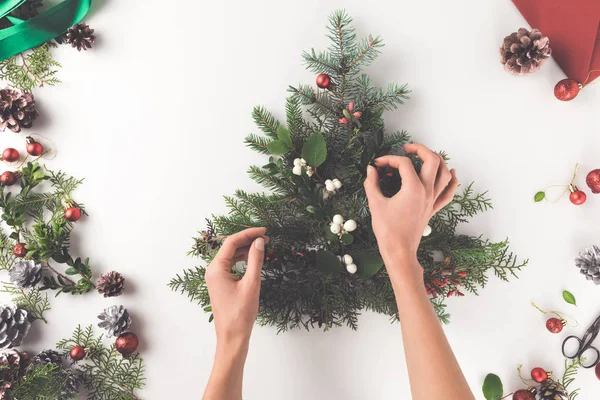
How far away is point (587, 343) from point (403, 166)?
32.2 inches

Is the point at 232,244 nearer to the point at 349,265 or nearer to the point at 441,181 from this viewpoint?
the point at 349,265

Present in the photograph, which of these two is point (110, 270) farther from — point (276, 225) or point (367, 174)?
point (367, 174)

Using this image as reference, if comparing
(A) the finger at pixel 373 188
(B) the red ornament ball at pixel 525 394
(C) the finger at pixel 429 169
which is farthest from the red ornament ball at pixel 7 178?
(B) the red ornament ball at pixel 525 394

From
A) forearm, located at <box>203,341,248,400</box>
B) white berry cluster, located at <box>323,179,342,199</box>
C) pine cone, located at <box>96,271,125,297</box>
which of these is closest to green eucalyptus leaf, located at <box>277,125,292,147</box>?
white berry cluster, located at <box>323,179,342,199</box>

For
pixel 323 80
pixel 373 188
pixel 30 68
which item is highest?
pixel 30 68

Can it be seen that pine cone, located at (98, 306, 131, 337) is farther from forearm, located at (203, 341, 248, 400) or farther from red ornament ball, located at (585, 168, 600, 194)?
red ornament ball, located at (585, 168, 600, 194)

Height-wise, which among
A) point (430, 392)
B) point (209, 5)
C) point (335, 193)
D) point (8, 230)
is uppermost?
point (209, 5)

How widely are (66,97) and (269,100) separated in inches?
24.7

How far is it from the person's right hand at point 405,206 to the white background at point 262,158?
23 cm

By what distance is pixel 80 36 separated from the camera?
46.1 inches

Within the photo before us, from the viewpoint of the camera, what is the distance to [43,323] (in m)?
1.22

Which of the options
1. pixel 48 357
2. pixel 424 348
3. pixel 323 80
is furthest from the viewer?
pixel 48 357

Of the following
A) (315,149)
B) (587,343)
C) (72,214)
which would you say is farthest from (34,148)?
(587,343)

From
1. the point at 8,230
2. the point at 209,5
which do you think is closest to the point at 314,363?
the point at 8,230
